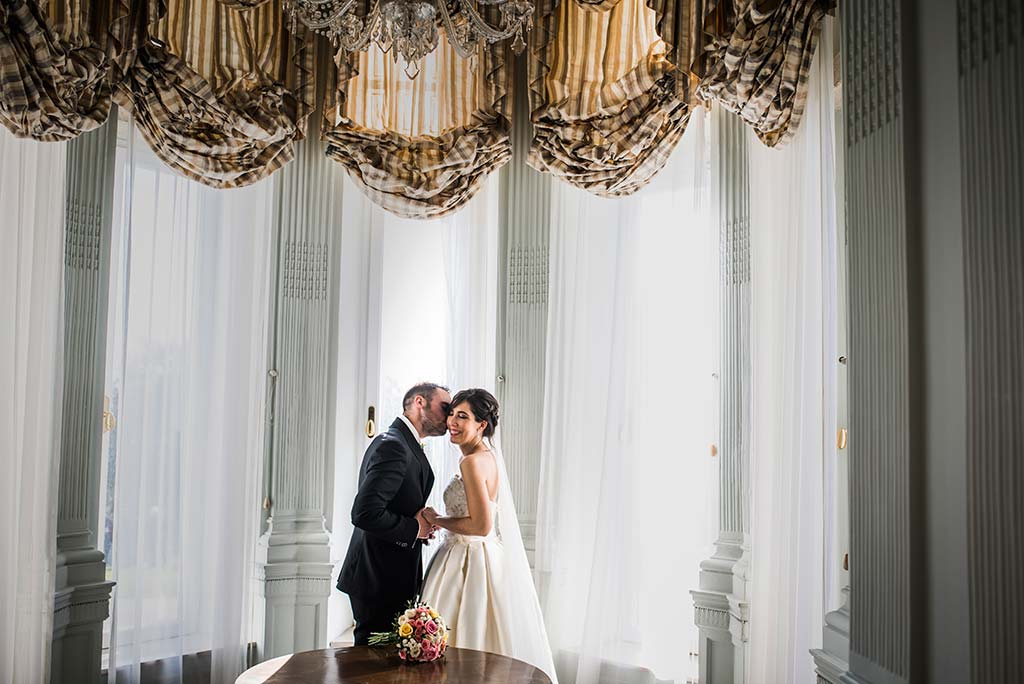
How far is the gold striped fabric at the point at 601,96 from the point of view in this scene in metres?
4.02

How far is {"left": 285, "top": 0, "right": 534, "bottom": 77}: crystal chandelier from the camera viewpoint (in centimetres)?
282

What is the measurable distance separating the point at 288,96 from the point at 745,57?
224 cm

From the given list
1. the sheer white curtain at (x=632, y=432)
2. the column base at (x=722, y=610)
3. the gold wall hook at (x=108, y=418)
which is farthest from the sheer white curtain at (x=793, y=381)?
the gold wall hook at (x=108, y=418)

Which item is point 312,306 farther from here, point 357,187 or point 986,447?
point 986,447

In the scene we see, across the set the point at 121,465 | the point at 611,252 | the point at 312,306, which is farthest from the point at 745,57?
the point at 121,465

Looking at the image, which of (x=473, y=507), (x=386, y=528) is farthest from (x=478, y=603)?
(x=386, y=528)

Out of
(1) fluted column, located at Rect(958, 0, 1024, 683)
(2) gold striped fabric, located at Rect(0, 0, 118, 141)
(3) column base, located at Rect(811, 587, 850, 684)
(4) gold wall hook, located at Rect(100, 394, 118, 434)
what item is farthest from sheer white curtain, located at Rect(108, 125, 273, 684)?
(1) fluted column, located at Rect(958, 0, 1024, 683)

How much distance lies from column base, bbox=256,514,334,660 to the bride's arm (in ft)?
2.90

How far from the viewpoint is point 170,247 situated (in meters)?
4.22

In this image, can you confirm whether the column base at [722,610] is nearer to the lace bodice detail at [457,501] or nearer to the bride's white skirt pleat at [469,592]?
the bride's white skirt pleat at [469,592]

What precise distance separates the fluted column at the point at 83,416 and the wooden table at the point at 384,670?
3.68 ft

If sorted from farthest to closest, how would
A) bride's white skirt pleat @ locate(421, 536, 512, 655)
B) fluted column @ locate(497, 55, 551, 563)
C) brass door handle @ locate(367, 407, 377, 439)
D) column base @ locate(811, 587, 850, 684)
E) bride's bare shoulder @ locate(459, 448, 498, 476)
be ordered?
brass door handle @ locate(367, 407, 377, 439), fluted column @ locate(497, 55, 551, 563), bride's bare shoulder @ locate(459, 448, 498, 476), bride's white skirt pleat @ locate(421, 536, 512, 655), column base @ locate(811, 587, 850, 684)

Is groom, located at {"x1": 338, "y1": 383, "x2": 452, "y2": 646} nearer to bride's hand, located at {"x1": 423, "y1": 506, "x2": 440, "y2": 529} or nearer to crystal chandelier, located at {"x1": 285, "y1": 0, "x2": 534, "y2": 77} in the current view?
bride's hand, located at {"x1": 423, "y1": 506, "x2": 440, "y2": 529}

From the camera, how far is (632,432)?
13.5 feet
